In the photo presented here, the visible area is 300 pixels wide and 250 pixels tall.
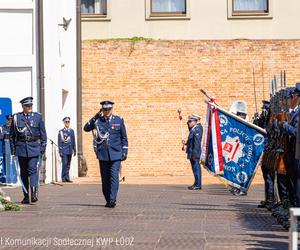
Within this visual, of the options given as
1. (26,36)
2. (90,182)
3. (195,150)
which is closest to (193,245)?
(195,150)

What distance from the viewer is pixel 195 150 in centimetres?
2384

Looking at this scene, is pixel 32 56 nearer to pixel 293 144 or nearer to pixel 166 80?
pixel 166 80

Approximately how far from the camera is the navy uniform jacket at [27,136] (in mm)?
17266

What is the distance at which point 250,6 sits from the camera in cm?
3503

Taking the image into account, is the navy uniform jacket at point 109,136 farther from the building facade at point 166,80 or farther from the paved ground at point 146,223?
the building facade at point 166,80

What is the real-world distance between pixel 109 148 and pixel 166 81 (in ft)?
51.4

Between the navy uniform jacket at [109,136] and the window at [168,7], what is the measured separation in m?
18.5

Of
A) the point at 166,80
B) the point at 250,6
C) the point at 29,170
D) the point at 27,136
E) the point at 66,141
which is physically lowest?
the point at 66,141

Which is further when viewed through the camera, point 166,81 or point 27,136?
point 166,81

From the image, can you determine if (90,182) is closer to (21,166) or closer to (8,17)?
(8,17)

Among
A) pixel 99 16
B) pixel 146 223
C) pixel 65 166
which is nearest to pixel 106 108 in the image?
pixel 146 223

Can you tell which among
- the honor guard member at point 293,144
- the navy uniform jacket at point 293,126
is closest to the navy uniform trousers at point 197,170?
the honor guard member at point 293,144

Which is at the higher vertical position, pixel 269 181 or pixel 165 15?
pixel 165 15

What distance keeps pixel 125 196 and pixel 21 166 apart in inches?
145
